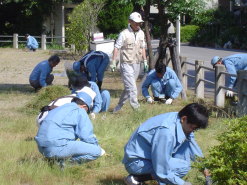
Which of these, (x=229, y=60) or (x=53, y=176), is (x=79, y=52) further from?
Result: (x=53, y=176)

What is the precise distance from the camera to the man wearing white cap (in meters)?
10.5

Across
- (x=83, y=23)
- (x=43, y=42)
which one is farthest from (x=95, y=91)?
(x=43, y=42)

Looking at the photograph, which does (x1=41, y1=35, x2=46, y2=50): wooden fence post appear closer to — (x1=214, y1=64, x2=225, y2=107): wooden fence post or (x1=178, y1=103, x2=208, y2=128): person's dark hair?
(x1=214, y1=64, x2=225, y2=107): wooden fence post

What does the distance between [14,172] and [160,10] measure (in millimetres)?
9428

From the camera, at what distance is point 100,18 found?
3616cm

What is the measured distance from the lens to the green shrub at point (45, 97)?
36.0 feet

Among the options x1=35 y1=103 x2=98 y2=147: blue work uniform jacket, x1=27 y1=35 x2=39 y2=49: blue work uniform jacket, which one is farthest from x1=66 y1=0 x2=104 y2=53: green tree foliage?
x1=35 y1=103 x2=98 y2=147: blue work uniform jacket

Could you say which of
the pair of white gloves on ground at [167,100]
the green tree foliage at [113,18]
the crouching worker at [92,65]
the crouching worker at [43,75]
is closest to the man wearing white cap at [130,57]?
the pair of white gloves on ground at [167,100]

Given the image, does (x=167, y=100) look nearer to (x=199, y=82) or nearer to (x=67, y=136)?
(x=199, y=82)

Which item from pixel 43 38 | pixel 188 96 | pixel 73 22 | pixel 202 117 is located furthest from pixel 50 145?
pixel 43 38

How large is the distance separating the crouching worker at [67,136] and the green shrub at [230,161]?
181cm

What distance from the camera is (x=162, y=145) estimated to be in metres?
5.25

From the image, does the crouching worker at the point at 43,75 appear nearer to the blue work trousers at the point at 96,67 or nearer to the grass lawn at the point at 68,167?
the grass lawn at the point at 68,167

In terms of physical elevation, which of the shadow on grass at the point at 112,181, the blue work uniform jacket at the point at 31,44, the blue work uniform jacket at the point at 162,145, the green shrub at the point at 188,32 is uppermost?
the green shrub at the point at 188,32
